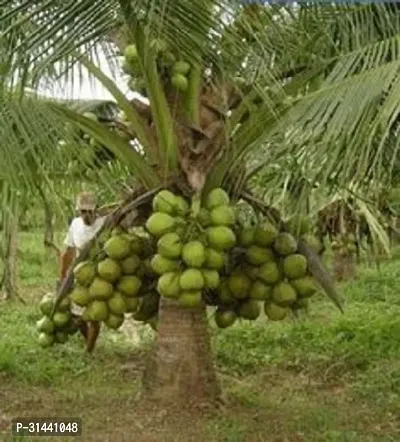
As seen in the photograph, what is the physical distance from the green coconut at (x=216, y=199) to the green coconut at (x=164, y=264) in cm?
30

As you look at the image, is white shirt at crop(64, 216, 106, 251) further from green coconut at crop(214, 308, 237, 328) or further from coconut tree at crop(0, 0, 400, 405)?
green coconut at crop(214, 308, 237, 328)

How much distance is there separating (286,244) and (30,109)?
1378 millimetres

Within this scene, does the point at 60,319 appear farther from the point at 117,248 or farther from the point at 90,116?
the point at 90,116

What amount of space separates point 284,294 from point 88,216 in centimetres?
150

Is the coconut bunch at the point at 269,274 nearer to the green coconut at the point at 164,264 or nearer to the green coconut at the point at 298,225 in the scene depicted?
the green coconut at the point at 298,225

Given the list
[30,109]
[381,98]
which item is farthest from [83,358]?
[381,98]

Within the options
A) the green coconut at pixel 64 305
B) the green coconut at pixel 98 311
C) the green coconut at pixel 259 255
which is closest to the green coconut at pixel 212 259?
the green coconut at pixel 259 255

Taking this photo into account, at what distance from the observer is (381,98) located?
3131 mm

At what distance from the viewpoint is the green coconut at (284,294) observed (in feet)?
14.4

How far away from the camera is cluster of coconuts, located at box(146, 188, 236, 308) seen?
4094 mm

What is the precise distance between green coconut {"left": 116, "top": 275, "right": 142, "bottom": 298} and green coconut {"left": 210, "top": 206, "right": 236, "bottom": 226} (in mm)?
513

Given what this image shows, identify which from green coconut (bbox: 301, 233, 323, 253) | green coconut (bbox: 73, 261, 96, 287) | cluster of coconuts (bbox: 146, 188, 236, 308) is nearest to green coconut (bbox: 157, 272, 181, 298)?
cluster of coconuts (bbox: 146, 188, 236, 308)

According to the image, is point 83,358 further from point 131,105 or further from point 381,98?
point 381,98

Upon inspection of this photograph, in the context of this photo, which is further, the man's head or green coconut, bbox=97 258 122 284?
the man's head
